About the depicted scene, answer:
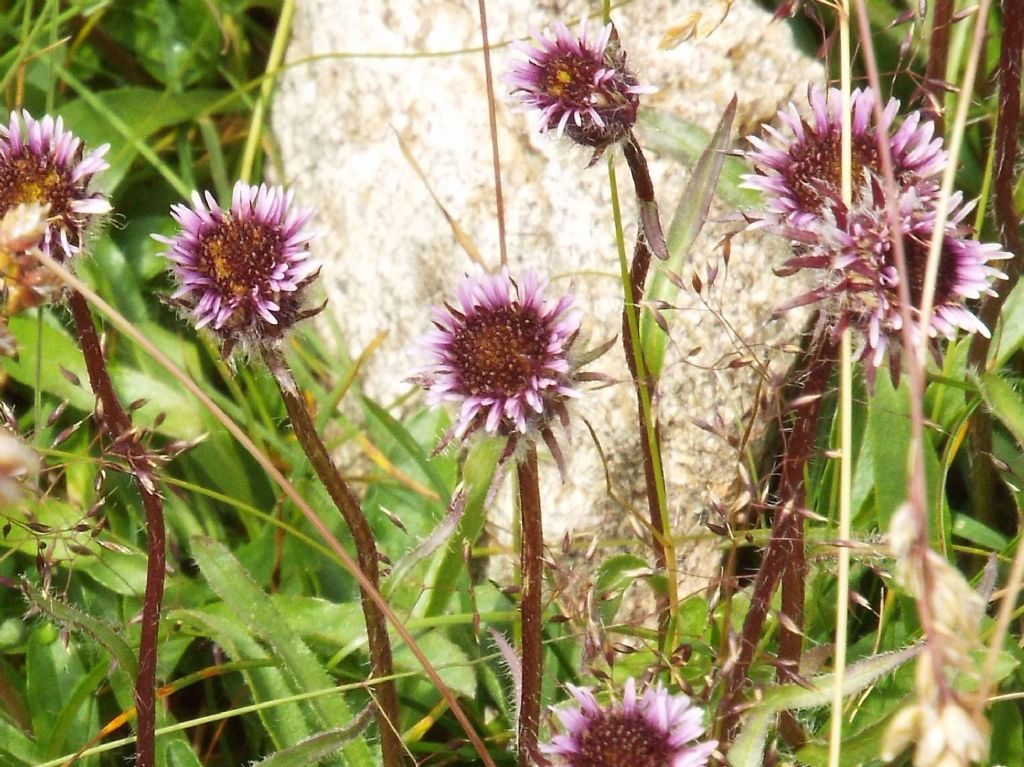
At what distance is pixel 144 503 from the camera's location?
6.86ft

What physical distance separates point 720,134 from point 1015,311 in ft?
2.98

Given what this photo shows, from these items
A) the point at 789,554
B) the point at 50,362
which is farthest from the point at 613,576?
the point at 50,362

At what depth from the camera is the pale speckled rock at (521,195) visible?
2836 millimetres

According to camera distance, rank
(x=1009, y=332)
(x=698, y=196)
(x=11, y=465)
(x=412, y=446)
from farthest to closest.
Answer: (x=412, y=446) < (x=1009, y=332) < (x=698, y=196) < (x=11, y=465)

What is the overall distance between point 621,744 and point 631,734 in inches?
1.1

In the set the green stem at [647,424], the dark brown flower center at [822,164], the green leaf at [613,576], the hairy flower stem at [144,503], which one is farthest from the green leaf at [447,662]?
the dark brown flower center at [822,164]

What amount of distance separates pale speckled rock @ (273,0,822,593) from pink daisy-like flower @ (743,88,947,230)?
2.38ft

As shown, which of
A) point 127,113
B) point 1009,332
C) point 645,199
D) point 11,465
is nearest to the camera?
point 11,465

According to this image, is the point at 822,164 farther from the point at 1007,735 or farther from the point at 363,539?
the point at 1007,735

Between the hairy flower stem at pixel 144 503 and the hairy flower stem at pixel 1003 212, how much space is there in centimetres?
158

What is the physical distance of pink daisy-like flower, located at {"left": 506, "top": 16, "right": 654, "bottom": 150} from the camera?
1.92 m

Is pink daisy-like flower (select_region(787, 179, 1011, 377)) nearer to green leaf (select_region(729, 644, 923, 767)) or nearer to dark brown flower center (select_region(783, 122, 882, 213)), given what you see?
dark brown flower center (select_region(783, 122, 882, 213))

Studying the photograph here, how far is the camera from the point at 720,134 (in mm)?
2125

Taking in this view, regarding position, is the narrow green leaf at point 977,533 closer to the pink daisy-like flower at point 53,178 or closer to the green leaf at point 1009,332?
the green leaf at point 1009,332
